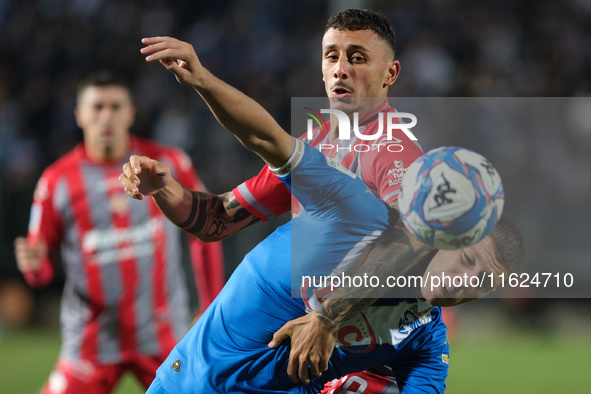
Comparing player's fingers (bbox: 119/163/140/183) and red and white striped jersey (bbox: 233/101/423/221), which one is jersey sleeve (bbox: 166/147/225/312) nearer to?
red and white striped jersey (bbox: 233/101/423/221)

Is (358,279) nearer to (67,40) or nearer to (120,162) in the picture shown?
(120,162)

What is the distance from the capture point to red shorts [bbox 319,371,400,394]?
372 centimetres

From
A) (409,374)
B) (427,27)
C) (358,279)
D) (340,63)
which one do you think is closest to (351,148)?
(340,63)

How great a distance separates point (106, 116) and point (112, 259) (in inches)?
38.7

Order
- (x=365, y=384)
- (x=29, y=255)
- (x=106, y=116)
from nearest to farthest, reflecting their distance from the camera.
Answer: (x=365, y=384) → (x=29, y=255) → (x=106, y=116)

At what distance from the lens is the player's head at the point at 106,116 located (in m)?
5.51

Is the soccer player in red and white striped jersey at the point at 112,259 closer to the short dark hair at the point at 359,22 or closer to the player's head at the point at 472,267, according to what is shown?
the short dark hair at the point at 359,22

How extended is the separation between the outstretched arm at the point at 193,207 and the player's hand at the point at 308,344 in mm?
713

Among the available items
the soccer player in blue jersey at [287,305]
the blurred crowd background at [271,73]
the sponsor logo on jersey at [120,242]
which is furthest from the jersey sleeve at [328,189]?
the blurred crowd background at [271,73]

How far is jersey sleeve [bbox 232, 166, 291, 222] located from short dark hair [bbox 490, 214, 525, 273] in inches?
37.0

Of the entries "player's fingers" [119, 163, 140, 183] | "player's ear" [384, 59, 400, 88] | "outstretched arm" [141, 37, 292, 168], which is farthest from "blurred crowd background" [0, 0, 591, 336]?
"outstretched arm" [141, 37, 292, 168]

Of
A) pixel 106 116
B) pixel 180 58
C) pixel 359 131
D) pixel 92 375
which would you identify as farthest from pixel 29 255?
pixel 180 58

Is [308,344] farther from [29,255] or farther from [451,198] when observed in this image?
[29,255]

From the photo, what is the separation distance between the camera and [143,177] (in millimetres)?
3191
